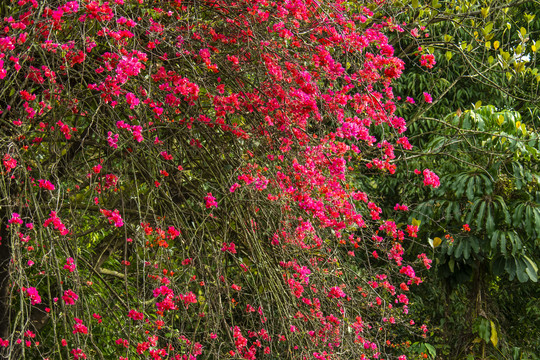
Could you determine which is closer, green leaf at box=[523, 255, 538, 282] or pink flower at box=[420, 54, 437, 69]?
pink flower at box=[420, 54, 437, 69]

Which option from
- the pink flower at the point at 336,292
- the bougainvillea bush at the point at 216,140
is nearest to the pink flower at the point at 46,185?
the bougainvillea bush at the point at 216,140

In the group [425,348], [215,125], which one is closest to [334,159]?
[215,125]

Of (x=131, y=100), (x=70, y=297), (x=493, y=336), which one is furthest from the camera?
(x=493, y=336)

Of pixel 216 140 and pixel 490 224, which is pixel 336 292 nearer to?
pixel 216 140

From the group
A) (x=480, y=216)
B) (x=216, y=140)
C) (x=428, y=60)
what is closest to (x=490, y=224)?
(x=480, y=216)

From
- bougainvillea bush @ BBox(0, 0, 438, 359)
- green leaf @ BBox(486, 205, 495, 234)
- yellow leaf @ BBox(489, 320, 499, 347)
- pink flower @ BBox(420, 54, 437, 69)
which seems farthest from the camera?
yellow leaf @ BBox(489, 320, 499, 347)

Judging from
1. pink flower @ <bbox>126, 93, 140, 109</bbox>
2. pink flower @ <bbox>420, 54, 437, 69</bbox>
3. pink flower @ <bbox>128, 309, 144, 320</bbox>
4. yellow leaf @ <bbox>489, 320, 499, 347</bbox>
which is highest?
pink flower @ <bbox>126, 93, 140, 109</bbox>

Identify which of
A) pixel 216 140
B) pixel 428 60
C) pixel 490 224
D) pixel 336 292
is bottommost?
pixel 490 224

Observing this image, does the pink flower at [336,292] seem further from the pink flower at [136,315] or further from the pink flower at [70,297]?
the pink flower at [70,297]

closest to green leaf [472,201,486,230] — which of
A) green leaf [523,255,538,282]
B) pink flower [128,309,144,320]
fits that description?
green leaf [523,255,538,282]

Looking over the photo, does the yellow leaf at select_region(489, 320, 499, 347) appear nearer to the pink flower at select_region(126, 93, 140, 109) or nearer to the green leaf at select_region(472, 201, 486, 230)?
the green leaf at select_region(472, 201, 486, 230)

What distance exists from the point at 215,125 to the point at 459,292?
3689mm

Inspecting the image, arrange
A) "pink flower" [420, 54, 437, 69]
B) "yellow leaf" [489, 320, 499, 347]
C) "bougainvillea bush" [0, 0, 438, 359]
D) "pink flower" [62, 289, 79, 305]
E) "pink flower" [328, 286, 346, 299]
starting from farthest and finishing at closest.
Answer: "yellow leaf" [489, 320, 499, 347], "pink flower" [420, 54, 437, 69], "pink flower" [328, 286, 346, 299], "bougainvillea bush" [0, 0, 438, 359], "pink flower" [62, 289, 79, 305]

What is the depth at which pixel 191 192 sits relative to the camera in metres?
2.42
